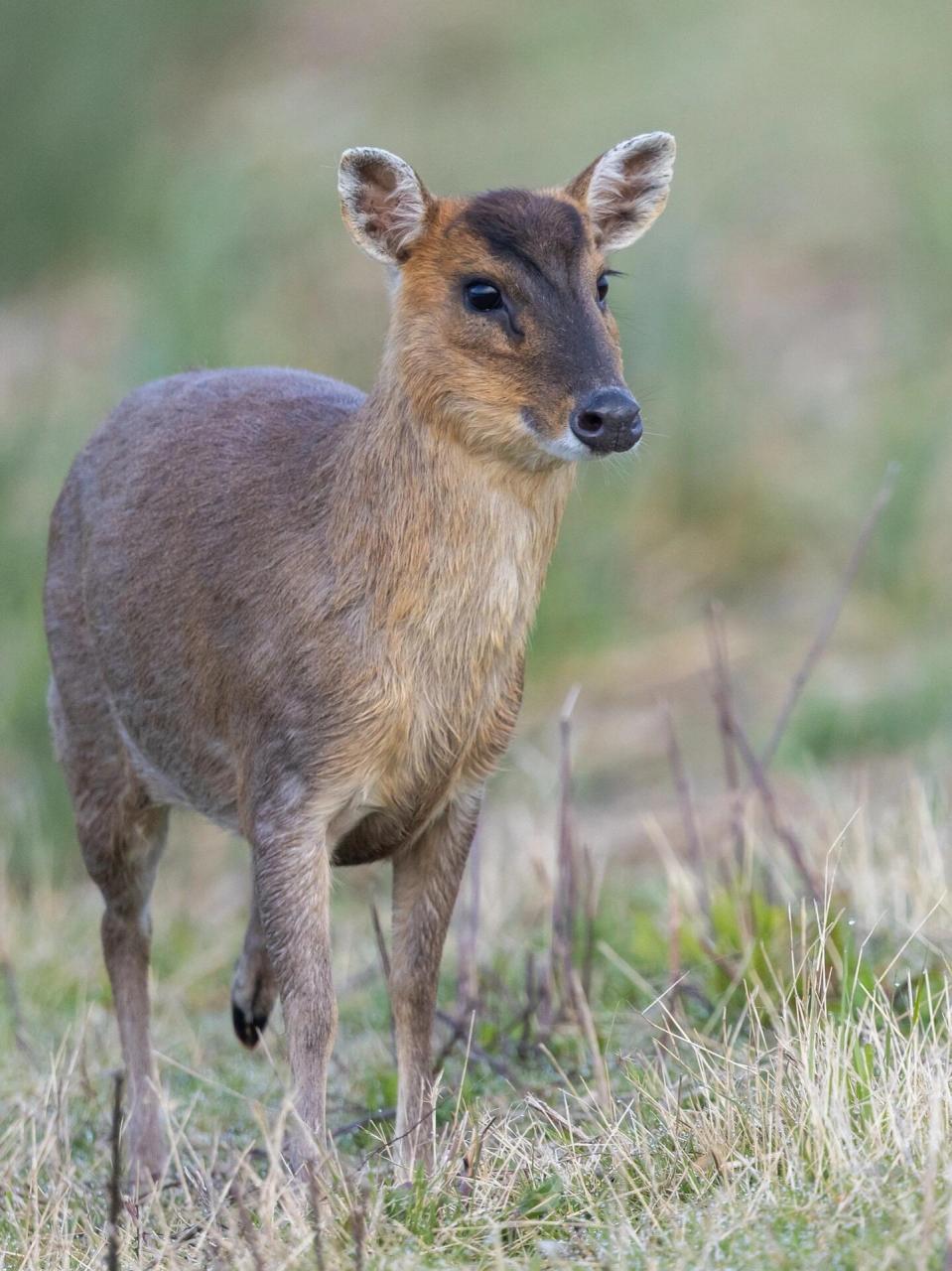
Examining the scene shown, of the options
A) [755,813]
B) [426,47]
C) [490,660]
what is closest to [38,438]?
[755,813]

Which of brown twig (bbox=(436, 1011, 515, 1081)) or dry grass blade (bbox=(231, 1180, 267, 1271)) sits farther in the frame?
brown twig (bbox=(436, 1011, 515, 1081))

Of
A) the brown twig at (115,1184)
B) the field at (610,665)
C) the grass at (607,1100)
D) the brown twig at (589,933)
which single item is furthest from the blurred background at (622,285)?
the brown twig at (115,1184)

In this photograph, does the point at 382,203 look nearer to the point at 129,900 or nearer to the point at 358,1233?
the point at 129,900

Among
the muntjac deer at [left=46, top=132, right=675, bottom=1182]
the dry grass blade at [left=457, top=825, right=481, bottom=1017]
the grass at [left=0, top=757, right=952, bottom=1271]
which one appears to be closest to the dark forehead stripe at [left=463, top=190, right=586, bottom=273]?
the muntjac deer at [left=46, top=132, right=675, bottom=1182]

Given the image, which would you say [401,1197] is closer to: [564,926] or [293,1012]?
[293,1012]

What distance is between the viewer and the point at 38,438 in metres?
10.0

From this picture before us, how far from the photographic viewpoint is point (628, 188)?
206 inches

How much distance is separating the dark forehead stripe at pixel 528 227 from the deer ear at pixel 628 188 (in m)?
0.35

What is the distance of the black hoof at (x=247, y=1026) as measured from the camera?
5.62 m

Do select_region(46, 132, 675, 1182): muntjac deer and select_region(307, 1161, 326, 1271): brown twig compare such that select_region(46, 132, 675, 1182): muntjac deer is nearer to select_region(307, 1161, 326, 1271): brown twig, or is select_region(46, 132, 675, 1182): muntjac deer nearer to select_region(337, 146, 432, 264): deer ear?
select_region(337, 146, 432, 264): deer ear

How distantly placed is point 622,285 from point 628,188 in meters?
6.55

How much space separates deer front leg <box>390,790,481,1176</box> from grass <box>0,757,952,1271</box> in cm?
22

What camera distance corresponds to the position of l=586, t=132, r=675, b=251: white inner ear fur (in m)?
5.14

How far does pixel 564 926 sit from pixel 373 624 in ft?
4.87
